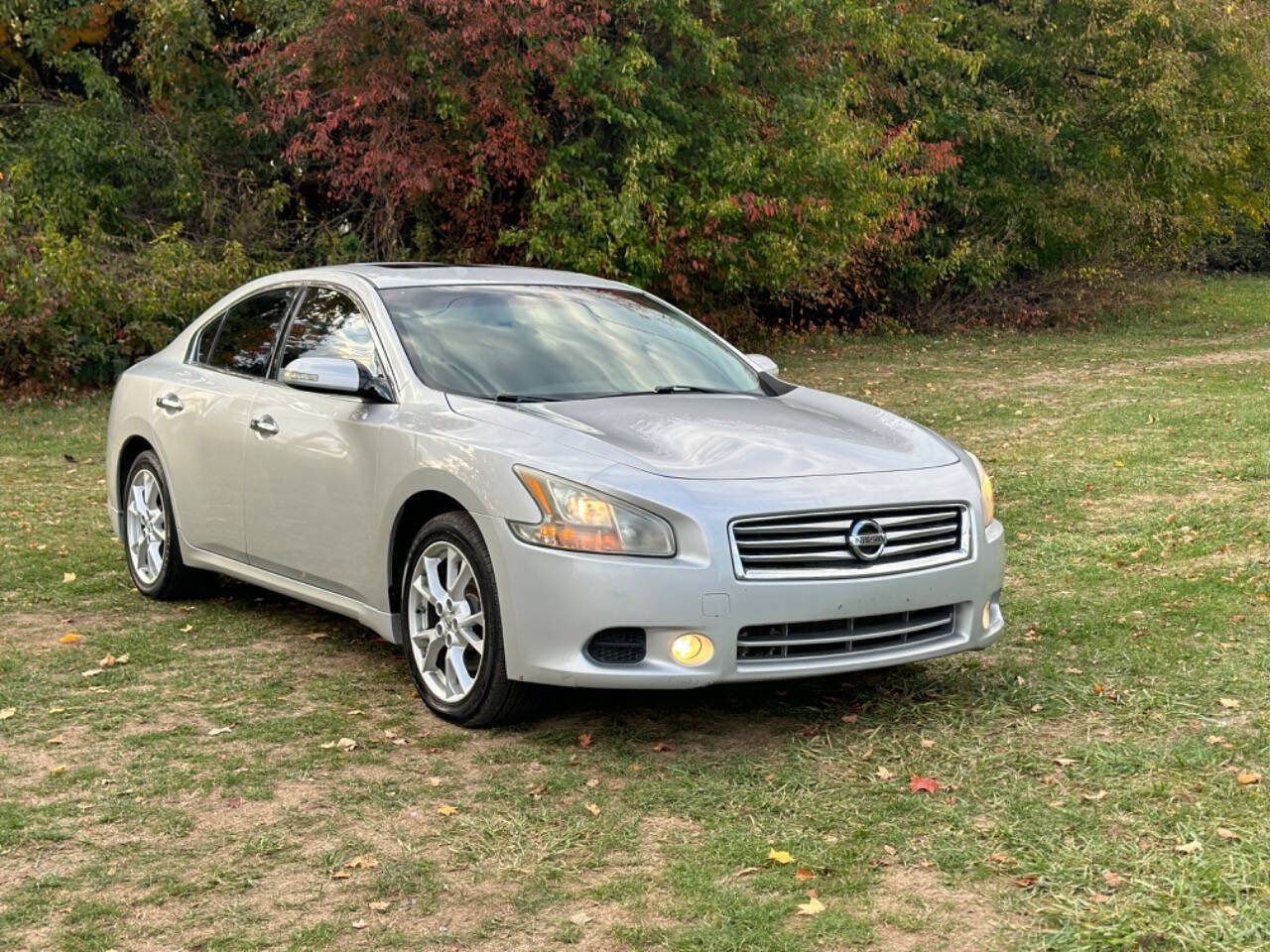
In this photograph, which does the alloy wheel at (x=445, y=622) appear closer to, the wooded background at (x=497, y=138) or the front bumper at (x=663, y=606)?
the front bumper at (x=663, y=606)

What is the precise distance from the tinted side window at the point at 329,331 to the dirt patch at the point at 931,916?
313 cm

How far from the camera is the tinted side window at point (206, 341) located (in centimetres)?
770

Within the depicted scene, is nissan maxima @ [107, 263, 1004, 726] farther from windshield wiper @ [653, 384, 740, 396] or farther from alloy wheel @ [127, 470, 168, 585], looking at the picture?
alloy wheel @ [127, 470, 168, 585]

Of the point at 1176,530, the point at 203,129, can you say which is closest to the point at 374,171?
the point at 203,129

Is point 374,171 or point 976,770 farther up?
point 374,171

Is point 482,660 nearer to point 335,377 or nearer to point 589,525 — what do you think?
point 589,525

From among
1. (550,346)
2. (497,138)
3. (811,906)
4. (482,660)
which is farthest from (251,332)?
(497,138)

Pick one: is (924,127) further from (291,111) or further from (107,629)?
(107,629)

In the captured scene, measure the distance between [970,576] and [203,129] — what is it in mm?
17075

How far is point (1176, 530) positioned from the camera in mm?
9203

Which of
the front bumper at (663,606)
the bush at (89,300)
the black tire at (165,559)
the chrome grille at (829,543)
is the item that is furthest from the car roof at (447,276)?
the bush at (89,300)

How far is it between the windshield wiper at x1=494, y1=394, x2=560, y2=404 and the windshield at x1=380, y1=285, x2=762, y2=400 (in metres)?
0.01

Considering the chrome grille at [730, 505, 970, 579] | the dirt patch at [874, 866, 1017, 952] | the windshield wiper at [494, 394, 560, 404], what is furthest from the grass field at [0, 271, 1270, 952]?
the windshield wiper at [494, 394, 560, 404]

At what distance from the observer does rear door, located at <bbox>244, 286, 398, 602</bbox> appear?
20.3ft
